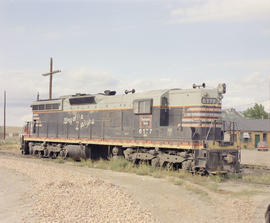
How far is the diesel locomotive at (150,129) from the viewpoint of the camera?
1453 centimetres

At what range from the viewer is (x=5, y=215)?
282 inches

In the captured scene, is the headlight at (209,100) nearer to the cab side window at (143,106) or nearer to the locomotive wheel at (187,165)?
the cab side window at (143,106)

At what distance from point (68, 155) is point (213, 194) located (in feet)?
38.5

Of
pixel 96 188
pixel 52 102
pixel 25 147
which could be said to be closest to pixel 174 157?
pixel 96 188

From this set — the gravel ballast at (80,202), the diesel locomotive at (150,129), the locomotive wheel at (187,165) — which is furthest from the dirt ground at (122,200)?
the diesel locomotive at (150,129)

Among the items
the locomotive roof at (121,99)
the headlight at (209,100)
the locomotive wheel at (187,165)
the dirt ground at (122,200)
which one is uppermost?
the locomotive roof at (121,99)

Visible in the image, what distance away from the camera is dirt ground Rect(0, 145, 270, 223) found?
7.55 meters

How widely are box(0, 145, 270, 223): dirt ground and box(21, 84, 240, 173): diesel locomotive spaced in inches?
85.2

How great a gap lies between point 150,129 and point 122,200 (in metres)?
7.46

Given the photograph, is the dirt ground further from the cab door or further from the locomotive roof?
A: the locomotive roof

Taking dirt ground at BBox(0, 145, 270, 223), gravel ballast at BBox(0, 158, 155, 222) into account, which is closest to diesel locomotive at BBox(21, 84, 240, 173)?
dirt ground at BBox(0, 145, 270, 223)

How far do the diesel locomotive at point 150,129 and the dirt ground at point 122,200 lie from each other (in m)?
2.16

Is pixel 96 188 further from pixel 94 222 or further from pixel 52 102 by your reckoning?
pixel 52 102

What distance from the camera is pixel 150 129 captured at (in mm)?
16109
